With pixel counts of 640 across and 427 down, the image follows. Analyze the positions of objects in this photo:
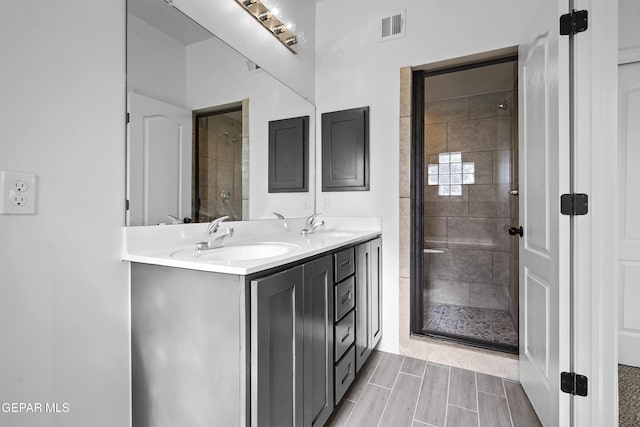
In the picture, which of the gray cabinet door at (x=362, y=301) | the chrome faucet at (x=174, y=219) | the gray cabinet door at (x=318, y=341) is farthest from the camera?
the gray cabinet door at (x=362, y=301)

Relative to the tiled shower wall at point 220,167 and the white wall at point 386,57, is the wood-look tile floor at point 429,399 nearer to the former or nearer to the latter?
the white wall at point 386,57

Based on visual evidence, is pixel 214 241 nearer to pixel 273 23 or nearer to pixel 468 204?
pixel 273 23

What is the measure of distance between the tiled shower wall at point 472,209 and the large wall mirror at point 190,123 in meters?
1.25

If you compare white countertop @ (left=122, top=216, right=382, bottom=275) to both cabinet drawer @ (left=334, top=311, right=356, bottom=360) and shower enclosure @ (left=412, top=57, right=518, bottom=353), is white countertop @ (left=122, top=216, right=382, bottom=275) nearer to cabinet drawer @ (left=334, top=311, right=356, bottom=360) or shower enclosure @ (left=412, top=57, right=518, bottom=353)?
cabinet drawer @ (left=334, top=311, right=356, bottom=360)

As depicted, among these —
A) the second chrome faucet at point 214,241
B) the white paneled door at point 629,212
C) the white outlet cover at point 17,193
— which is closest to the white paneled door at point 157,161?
the second chrome faucet at point 214,241

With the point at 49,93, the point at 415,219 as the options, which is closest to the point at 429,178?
the point at 415,219

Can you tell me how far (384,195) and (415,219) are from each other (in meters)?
0.28

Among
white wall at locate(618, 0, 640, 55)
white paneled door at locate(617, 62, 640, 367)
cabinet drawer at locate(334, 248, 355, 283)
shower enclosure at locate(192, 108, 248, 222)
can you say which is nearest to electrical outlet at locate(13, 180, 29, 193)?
shower enclosure at locate(192, 108, 248, 222)

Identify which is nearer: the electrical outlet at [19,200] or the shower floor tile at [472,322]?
the electrical outlet at [19,200]

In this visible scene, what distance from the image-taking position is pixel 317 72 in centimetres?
249

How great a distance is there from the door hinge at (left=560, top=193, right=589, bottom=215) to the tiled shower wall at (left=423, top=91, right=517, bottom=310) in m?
0.94

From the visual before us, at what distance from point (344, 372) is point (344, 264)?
538 mm

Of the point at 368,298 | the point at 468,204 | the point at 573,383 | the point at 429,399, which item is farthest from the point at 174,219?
the point at 468,204

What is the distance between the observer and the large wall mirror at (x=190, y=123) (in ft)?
3.92
